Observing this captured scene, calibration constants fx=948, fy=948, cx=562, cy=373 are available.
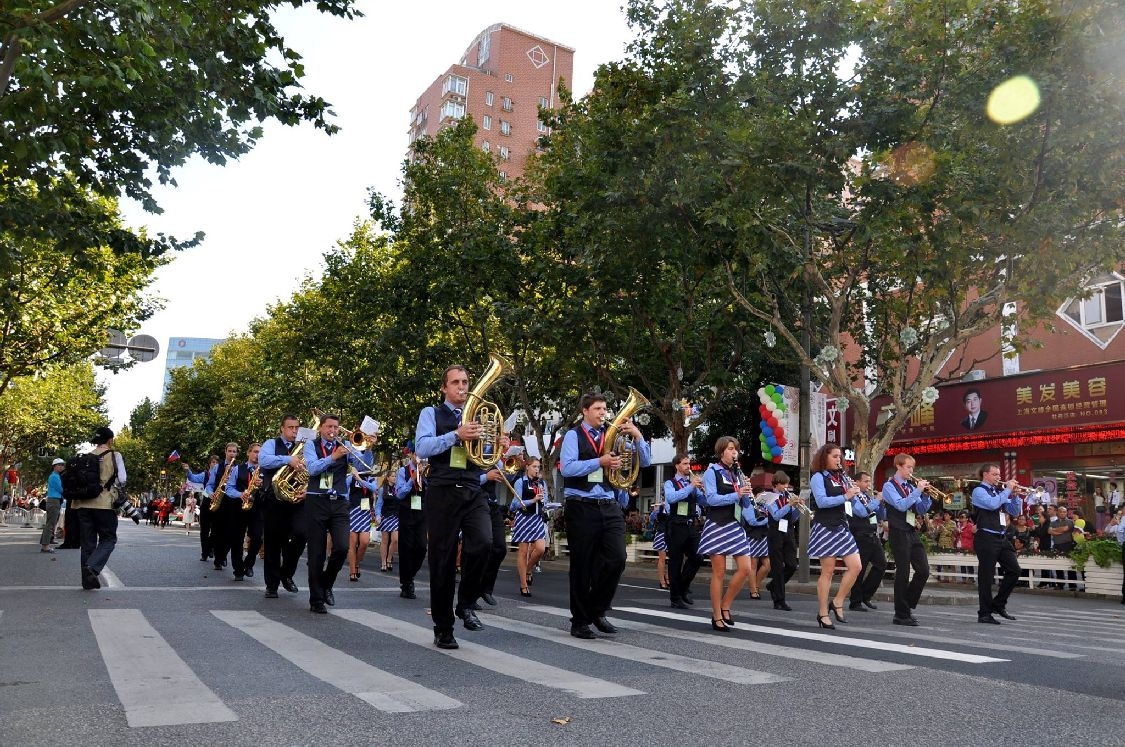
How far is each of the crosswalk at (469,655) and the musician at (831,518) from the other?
2.03 ft

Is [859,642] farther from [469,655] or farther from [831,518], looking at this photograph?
[469,655]

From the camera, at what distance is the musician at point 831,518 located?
32.8 feet

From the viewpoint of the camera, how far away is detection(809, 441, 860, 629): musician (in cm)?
1000

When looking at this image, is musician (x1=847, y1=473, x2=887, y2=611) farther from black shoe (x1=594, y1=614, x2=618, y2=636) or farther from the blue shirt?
the blue shirt

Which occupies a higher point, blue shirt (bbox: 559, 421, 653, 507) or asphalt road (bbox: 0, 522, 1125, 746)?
blue shirt (bbox: 559, 421, 653, 507)

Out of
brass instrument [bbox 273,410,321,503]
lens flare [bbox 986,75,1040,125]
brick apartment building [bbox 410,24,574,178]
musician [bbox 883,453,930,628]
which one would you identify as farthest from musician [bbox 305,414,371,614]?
brick apartment building [bbox 410,24,574,178]

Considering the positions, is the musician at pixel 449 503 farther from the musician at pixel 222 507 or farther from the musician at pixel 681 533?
the musician at pixel 222 507

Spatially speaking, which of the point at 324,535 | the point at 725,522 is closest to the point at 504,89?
the point at 324,535

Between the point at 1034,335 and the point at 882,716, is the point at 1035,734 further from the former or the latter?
the point at 1034,335

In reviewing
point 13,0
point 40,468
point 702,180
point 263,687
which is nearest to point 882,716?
point 263,687

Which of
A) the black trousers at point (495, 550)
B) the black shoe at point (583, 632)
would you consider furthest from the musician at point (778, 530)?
the black shoe at point (583, 632)

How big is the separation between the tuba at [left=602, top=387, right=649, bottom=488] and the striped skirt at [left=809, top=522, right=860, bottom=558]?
2707 millimetres

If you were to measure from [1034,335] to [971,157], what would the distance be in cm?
1359

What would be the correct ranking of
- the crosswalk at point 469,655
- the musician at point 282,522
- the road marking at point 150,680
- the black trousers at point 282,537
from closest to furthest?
the road marking at point 150,680 → the crosswalk at point 469,655 → the black trousers at point 282,537 → the musician at point 282,522
